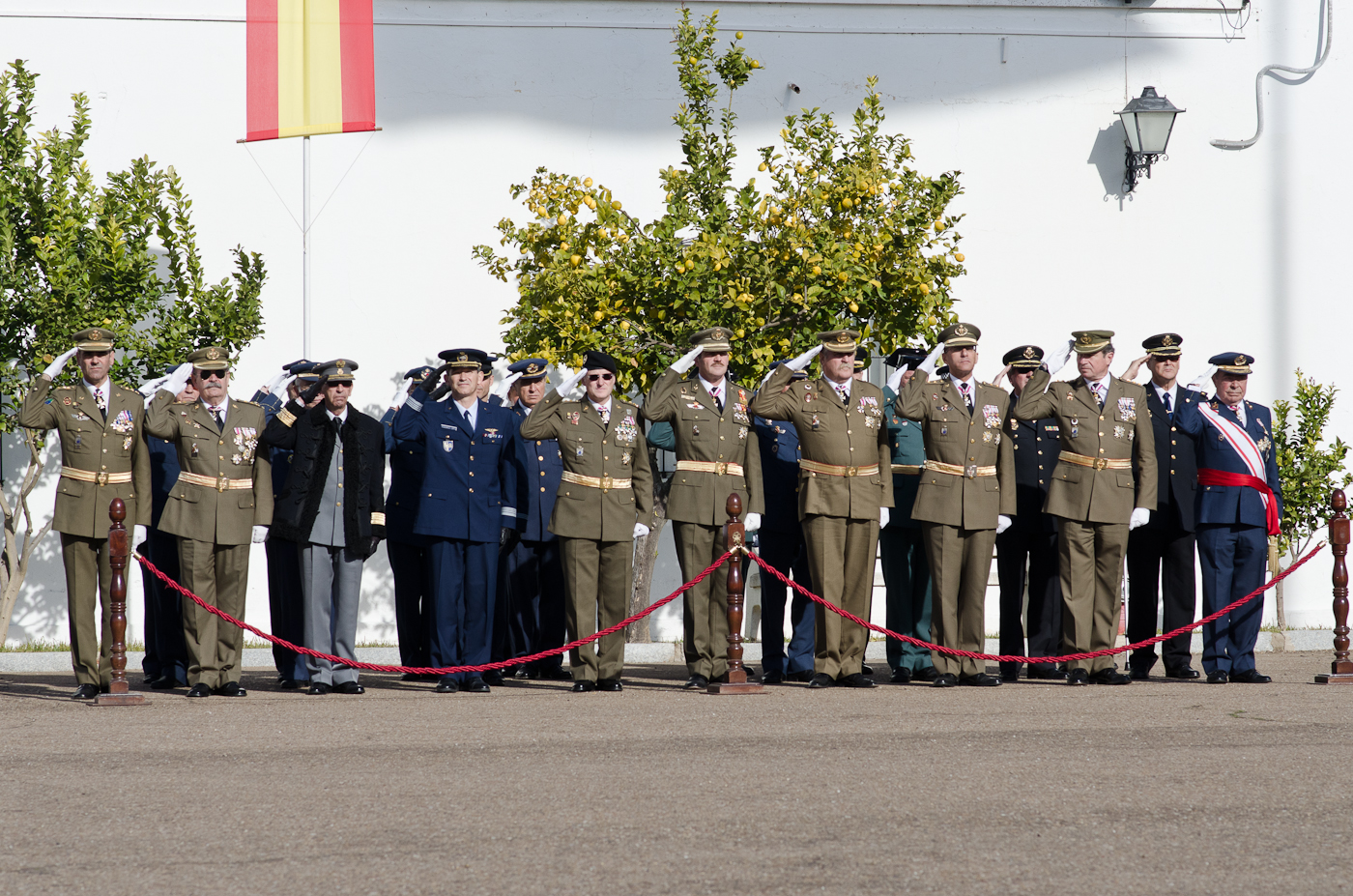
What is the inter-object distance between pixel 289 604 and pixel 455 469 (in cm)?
120

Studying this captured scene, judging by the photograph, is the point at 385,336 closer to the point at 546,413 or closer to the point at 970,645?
the point at 546,413

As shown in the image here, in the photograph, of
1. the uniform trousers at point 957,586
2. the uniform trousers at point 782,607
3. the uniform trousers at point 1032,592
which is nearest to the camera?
the uniform trousers at point 957,586

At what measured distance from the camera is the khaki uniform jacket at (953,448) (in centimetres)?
803

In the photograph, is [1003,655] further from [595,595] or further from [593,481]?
[593,481]

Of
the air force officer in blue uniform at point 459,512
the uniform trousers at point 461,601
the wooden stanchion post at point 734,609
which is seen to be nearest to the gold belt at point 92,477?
the air force officer in blue uniform at point 459,512

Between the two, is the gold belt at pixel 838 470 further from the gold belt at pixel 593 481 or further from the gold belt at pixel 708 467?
the gold belt at pixel 593 481

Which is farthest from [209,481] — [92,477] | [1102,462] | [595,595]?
[1102,462]

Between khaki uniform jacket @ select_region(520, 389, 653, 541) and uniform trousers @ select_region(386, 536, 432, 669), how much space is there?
1498 millimetres

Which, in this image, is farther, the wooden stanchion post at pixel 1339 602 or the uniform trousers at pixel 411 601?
the uniform trousers at pixel 411 601

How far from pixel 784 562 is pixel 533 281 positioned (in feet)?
10.2

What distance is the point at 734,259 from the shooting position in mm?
10359

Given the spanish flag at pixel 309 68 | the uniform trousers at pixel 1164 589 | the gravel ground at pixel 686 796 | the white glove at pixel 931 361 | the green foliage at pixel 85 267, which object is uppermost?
the spanish flag at pixel 309 68

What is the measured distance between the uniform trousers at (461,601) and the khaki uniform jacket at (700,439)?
1095 mm

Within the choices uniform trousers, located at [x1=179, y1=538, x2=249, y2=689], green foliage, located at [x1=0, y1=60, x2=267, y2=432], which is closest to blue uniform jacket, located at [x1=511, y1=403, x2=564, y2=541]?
uniform trousers, located at [x1=179, y1=538, x2=249, y2=689]
